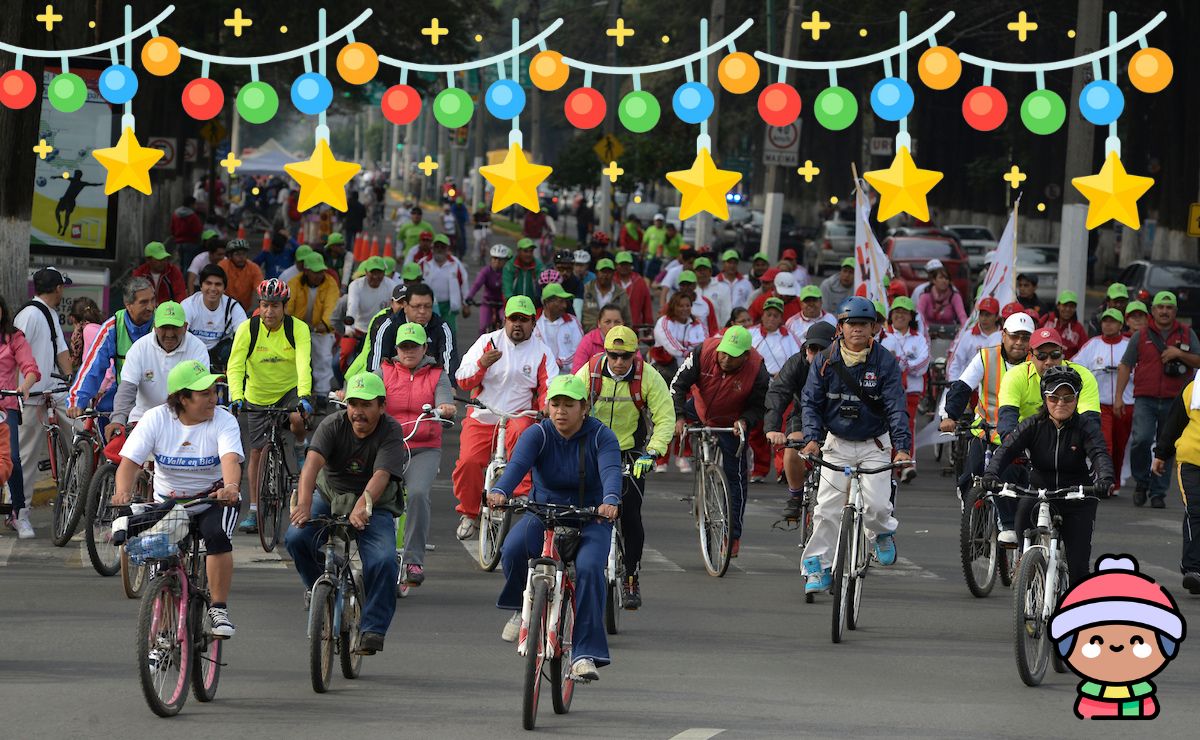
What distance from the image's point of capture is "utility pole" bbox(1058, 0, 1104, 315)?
25094 millimetres

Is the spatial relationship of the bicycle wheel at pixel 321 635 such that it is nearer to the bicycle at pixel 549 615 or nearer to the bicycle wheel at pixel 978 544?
the bicycle at pixel 549 615

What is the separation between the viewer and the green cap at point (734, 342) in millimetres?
13602

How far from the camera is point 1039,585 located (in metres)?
10.2

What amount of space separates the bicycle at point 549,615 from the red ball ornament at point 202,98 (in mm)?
4169

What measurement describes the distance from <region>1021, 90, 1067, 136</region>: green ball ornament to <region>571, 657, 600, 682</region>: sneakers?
15.2 feet

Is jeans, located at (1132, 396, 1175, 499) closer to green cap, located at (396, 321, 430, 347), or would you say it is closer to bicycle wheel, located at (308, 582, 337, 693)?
green cap, located at (396, 321, 430, 347)

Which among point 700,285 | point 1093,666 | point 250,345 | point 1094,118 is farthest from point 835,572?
point 700,285

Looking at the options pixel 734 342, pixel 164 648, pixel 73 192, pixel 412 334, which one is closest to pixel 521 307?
pixel 412 334

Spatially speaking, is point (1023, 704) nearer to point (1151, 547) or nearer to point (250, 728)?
point (250, 728)

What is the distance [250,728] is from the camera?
879 centimetres

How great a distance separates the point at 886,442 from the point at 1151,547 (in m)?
4.22

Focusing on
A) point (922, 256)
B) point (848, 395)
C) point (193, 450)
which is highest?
point (922, 256)

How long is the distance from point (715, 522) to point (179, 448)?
4712 mm

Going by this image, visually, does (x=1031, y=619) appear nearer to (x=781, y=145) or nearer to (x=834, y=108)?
(x=834, y=108)
